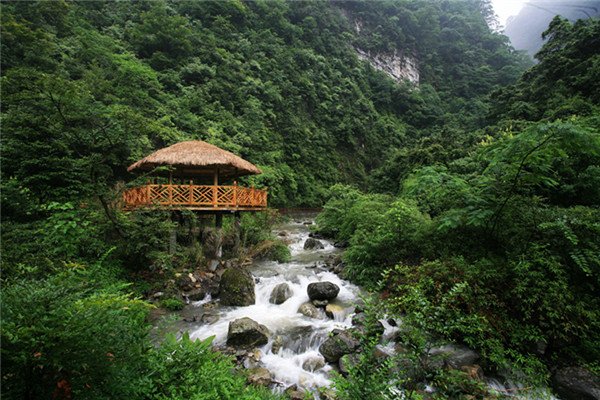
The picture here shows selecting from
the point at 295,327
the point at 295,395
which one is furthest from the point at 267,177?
the point at 295,395

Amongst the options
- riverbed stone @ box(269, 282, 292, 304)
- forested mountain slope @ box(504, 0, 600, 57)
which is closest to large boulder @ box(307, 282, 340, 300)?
riverbed stone @ box(269, 282, 292, 304)

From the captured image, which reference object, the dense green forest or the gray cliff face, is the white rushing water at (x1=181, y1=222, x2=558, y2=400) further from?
the gray cliff face

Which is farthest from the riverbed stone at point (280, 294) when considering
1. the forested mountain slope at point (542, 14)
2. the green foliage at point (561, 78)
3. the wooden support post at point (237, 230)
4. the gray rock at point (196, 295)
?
the green foliage at point (561, 78)

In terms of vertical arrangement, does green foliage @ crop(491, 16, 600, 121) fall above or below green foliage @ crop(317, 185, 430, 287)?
above

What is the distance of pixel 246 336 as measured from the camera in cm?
485

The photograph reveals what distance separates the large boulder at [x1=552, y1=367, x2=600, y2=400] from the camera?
334 centimetres

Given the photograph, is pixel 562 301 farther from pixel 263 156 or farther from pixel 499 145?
pixel 263 156

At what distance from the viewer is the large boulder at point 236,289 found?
658 centimetres

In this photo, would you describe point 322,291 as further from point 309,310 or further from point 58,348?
point 58,348

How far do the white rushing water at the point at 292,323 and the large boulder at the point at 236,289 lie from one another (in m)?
0.18

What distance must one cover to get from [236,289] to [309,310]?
209 cm

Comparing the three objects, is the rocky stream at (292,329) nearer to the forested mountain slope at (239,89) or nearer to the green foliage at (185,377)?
the green foliage at (185,377)

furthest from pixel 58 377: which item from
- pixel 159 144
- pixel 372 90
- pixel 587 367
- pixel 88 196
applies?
pixel 372 90

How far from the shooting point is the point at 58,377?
1684 millimetres
